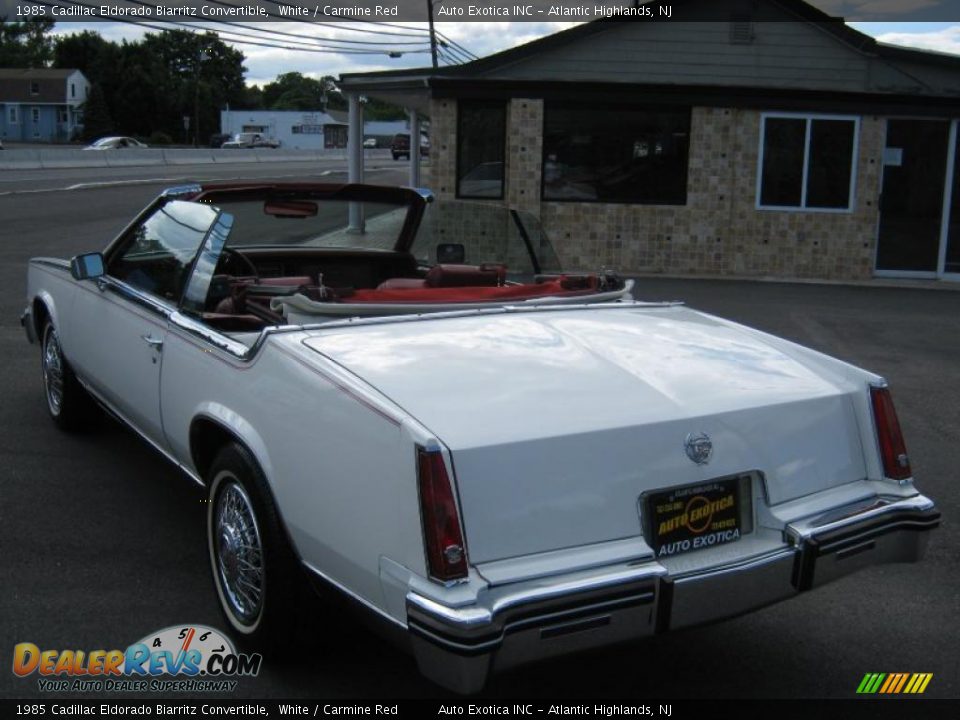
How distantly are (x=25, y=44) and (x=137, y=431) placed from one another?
13257 centimetres

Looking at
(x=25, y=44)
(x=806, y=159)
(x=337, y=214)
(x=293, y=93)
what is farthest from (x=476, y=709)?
(x=293, y=93)

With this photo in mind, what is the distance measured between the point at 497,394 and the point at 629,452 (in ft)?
1.43

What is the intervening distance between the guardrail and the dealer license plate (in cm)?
4054

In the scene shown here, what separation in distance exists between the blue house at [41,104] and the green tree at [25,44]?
21.9 meters

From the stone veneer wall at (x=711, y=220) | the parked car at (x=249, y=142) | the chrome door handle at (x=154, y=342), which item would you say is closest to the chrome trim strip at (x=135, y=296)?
the chrome door handle at (x=154, y=342)

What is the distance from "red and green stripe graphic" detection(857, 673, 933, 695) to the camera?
356cm

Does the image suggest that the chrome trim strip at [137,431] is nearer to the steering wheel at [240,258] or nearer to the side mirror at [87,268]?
the side mirror at [87,268]

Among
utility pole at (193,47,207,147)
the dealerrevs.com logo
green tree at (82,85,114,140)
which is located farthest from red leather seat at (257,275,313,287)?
green tree at (82,85,114,140)

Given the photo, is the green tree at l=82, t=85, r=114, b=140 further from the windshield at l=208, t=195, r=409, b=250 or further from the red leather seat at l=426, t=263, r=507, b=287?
the red leather seat at l=426, t=263, r=507, b=287

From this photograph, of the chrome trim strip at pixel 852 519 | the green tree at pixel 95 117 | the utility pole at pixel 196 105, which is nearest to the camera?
the chrome trim strip at pixel 852 519

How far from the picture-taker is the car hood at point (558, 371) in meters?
3.08

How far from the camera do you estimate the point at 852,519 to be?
11.0ft

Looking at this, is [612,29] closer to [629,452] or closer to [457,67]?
[457,67]

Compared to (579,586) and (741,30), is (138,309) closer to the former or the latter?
(579,586)
